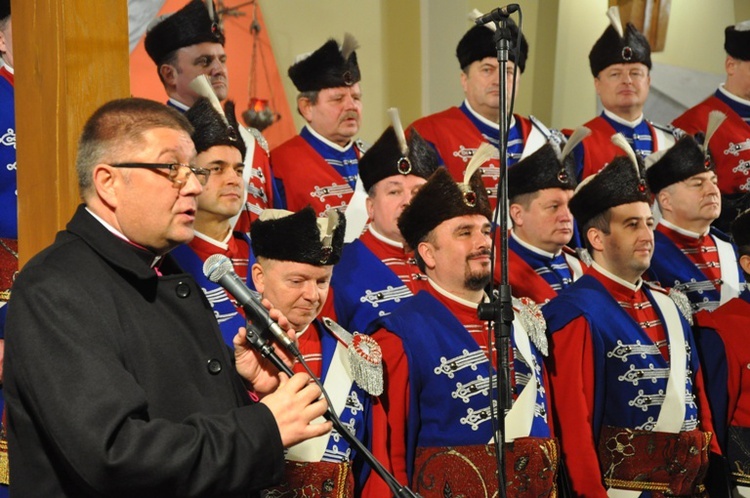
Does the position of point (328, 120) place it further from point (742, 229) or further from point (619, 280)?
point (742, 229)

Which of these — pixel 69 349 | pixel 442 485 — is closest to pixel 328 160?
Result: pixel 442 485

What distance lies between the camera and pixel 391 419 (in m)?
3.58

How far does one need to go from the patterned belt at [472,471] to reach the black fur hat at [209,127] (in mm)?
1297

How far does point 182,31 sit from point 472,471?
2.30 m

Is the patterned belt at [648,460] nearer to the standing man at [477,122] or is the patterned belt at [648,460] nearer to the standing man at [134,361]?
the standing man at [477,122]

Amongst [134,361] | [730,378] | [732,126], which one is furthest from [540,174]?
[134,361]

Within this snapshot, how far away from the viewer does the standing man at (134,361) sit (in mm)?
2041

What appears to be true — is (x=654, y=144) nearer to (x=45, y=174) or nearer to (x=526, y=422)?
(x=526, y=422)

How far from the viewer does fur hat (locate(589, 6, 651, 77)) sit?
592 cm

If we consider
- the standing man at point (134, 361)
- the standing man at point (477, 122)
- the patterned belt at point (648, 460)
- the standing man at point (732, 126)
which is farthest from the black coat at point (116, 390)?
the standing man at point (732, 126)

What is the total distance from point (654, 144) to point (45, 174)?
3505 mm

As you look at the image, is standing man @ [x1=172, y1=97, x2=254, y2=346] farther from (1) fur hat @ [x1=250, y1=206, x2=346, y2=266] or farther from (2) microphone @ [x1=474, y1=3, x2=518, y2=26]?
(2) microphone @ [x1=474, y1=3, x2=518, y2=26]

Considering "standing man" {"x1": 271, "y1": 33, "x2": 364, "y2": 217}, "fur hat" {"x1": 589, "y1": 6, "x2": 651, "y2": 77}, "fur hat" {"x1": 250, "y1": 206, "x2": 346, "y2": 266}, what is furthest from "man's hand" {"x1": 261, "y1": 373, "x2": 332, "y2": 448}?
"fur hat" {"x1": 589, "y1": 6, "x2": 651, "y2": 77}

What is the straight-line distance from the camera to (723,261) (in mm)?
5297
